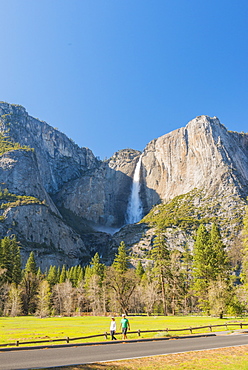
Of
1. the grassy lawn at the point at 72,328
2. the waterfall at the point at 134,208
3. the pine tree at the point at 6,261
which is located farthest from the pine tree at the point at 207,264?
the waterfall at the point at 134,208

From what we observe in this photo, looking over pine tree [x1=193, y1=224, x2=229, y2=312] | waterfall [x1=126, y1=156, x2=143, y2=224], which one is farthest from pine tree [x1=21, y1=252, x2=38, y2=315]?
waterfall [x1=126, y1=156, x2=143, y2=224]

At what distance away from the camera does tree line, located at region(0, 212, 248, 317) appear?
151ft

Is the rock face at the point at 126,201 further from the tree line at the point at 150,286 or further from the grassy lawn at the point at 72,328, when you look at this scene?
→ the grassy lawn at the point at 72,328

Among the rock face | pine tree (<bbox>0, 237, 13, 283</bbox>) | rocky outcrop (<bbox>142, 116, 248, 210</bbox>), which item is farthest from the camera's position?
rocky outcrop (<bbox>142, 116, 248, 210</bbox>)

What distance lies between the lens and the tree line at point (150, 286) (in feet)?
151

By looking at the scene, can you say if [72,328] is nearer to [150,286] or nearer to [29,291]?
[150,286]

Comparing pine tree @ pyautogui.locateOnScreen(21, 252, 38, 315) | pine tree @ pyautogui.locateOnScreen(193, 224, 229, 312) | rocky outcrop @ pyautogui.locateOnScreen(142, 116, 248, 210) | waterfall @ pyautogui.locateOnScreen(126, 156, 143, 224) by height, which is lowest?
pine tree @ pyautogui.locateOnScreen(21, 252, 38, 315)

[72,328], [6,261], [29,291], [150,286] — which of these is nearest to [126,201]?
[29,291]

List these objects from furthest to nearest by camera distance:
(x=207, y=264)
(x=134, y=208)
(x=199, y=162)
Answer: (x=134, y=208)
(x=199, y=162)
(x=207, y=264)

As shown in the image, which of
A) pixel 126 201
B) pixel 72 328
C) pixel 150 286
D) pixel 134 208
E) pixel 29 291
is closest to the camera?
pixel 72 328

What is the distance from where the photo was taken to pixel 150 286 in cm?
5609

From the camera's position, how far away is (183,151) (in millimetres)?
180875

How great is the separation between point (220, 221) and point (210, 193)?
25.5m

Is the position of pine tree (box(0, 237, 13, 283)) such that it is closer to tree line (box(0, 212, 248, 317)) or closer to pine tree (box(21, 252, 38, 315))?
tree line (box(0, 212, 248, 317))
